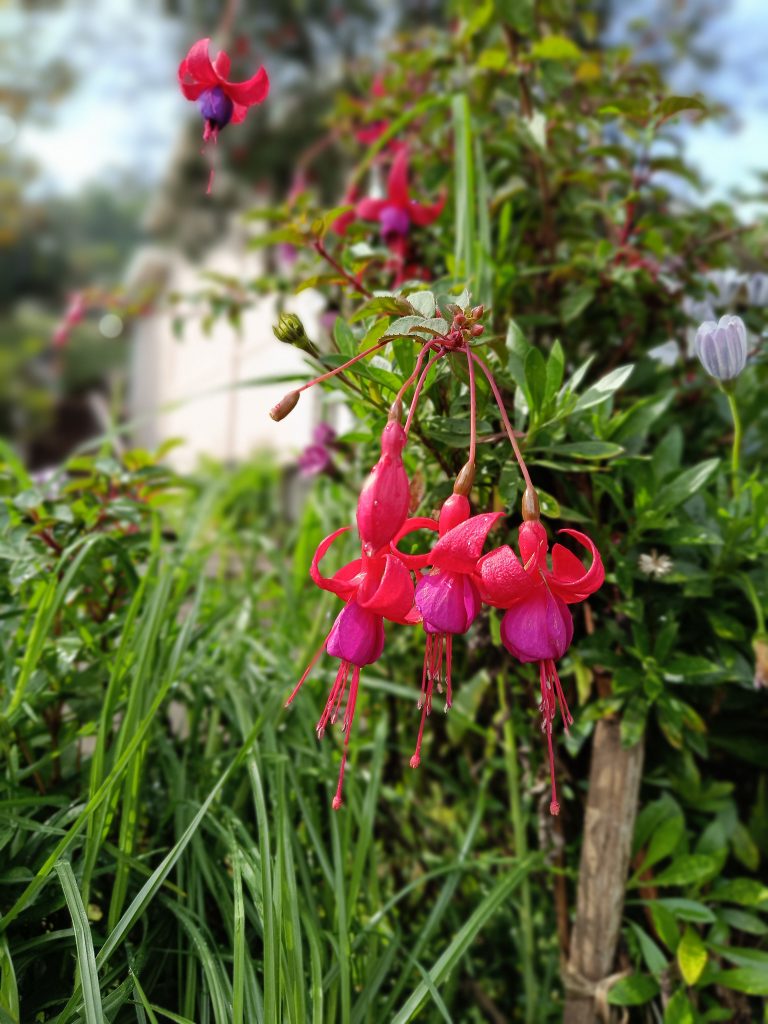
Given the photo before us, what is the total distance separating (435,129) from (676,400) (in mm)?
537

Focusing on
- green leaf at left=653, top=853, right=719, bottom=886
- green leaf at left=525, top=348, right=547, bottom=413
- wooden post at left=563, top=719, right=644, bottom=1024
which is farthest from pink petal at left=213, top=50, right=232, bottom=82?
green leaf at left=653, top=853, right=719, bottom=886

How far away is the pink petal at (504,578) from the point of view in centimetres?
41

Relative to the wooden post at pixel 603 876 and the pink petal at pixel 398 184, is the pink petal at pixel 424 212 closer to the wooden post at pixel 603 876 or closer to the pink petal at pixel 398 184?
the pink petal at pixel 398 184

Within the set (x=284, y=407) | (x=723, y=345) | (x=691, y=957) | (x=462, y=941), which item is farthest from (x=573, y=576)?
(x=691, y=957)

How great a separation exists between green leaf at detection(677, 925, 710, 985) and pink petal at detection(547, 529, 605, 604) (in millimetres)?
513

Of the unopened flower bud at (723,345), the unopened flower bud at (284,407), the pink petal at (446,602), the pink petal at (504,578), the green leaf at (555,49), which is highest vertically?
the green leaf at (555,49)

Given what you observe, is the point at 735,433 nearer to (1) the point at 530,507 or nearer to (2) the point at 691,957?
(1) the point at 530,507

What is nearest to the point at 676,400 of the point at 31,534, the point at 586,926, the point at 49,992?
the point at 586,926

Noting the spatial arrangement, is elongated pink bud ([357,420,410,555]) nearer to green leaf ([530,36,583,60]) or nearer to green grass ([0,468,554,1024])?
green grass ([0,468,554,1024])

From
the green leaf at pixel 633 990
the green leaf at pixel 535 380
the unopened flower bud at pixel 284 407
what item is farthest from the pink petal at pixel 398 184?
the green leaf at pixel 633 990

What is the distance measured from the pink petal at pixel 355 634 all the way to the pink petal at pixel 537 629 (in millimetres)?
76

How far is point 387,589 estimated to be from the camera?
17.0 inches

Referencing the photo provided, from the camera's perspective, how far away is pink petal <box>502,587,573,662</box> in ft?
1.38

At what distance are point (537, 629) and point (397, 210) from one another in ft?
2.22
